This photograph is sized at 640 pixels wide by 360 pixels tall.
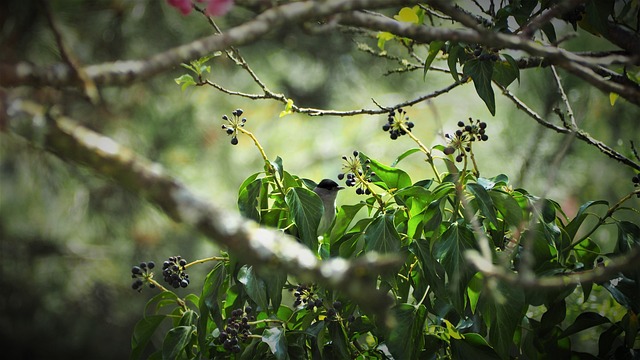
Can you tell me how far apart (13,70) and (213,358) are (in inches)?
29.0

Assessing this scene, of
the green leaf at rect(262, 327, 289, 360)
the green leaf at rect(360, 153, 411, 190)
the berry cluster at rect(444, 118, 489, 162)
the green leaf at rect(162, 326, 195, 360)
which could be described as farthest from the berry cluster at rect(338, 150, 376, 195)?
the green leaf at rect(162, 326, 195, 360)

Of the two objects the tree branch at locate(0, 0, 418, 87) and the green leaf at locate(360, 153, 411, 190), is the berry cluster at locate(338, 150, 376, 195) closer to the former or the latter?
the green leaf at locate(360, 153, 411, 190)

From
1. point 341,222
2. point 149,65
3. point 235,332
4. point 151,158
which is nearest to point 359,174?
point 341,222

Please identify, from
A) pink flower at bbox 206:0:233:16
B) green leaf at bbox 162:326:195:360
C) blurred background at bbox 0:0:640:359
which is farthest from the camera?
blurred background at bbox 0:0:640:359

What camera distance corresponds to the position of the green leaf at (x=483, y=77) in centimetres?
112

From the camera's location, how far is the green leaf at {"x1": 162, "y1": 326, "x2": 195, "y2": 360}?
1.16m

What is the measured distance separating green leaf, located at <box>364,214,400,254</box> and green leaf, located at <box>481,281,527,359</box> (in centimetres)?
15

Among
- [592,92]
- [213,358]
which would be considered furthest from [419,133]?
[213,358]

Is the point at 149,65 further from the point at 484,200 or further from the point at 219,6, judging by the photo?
the point at 484,200

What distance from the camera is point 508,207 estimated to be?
1.07 meters

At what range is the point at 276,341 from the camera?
3.54 ft

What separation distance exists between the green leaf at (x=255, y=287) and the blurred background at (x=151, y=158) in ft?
6.73

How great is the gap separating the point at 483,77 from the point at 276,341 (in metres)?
0.52

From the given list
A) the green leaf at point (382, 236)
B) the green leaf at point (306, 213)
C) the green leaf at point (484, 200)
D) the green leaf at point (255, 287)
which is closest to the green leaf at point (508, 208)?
the green leaf at point (484, 200)
